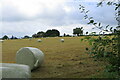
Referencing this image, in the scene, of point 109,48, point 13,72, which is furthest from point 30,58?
point 109,48

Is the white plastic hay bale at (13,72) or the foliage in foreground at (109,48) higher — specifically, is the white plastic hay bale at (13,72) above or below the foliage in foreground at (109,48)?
below

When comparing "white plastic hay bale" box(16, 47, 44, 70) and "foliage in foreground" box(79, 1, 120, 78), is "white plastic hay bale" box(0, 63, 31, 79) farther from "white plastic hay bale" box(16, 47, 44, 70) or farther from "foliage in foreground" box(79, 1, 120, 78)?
"white plastic hay bale" box(16, 47, 44, 70)

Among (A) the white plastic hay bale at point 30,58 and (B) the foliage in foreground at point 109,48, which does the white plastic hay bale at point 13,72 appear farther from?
(A) the white plastic hay bale at point 30,58

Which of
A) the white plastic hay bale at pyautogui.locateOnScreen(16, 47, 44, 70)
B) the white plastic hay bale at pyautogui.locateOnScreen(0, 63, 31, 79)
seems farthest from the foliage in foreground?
the white plastic hay bale at pyautogui.locateOnScreen(16, 47, 44, 70)

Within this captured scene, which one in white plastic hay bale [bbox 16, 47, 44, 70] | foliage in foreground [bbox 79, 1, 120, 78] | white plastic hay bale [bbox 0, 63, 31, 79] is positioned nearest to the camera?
foliage in foreground [bbox 79, 1, 120, 78]

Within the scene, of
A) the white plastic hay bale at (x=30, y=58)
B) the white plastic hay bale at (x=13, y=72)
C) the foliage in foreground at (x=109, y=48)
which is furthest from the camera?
the white plastic hay bale at (x=30, y=58)

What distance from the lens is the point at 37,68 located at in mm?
10422

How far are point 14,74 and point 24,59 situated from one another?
579 cm

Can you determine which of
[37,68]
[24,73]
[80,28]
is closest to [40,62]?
[37,68]

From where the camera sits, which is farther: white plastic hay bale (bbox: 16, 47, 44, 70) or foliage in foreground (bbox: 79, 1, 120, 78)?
white plastic hay bale (bbox: 16, 47, 44, 70)

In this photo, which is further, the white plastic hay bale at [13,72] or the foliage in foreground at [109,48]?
the white plastic hay bale at [13,72]

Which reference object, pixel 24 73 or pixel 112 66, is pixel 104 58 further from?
pixel 24 73

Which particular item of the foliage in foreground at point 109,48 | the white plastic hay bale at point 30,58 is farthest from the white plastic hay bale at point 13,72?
the white plastic hay bale at point 30,58

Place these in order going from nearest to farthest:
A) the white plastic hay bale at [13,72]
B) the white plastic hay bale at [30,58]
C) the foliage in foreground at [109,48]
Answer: the foliage in foreground at [109,48], the white plastic hay bale at [13,72], the white plastic hay bale at [30,58]
